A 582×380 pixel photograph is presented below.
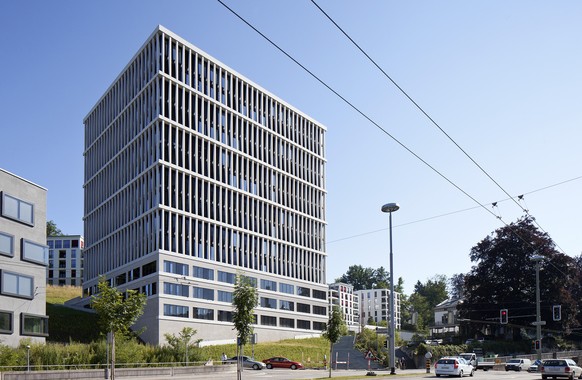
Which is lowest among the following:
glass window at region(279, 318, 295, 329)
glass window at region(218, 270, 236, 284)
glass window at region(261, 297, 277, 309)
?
glass window at region(279, 318, 295, 329)

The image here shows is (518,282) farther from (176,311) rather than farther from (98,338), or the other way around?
(98,338)

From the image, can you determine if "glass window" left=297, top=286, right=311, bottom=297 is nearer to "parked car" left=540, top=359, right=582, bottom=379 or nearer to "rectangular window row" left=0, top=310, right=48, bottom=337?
"rectangular window row" left=0, top=310, right=48, bottom=337

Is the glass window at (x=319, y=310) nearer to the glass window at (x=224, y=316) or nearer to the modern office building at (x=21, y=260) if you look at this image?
the glass window at (x=224, y=316)

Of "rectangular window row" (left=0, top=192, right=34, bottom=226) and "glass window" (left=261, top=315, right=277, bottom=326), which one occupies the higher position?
"rectangular window row" (left=0, top=192, right=34, bottom=226)

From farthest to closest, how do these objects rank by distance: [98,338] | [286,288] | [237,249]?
[286,288] < [237,249] < [98,338]

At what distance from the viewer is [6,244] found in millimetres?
52281

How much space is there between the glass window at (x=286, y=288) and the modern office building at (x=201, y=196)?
0.93 feet

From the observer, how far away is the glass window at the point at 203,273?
280 feet

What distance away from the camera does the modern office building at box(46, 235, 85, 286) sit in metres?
168

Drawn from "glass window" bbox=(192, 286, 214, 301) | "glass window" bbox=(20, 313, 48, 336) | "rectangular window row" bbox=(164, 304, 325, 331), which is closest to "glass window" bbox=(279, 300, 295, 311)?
"rectangular window row" bbox=(164, 304, 325, 331)

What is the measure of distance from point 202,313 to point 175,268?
6802 mm

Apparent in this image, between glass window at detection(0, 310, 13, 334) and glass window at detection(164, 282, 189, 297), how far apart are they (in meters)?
28.9

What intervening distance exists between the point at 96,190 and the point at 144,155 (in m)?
22.9

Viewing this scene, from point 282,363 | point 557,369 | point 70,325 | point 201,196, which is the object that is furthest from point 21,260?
point 557,369
